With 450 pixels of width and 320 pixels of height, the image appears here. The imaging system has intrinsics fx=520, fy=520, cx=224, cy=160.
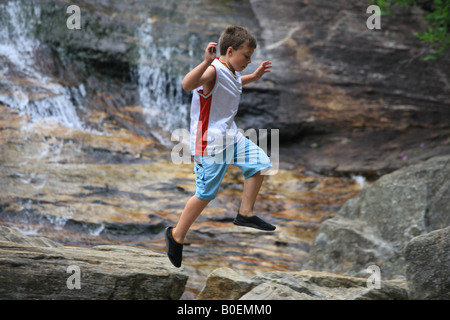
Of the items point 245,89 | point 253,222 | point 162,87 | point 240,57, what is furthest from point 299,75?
point 253,222

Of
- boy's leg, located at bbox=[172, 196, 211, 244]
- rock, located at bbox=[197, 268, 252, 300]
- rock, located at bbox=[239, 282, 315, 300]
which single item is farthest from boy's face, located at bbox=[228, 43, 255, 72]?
rock, located at bbox=[197, 268, 252, 300]

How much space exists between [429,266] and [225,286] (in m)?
1.68

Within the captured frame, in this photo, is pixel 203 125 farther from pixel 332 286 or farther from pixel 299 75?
pixel 299 75

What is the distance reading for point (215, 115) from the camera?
3.53 meters

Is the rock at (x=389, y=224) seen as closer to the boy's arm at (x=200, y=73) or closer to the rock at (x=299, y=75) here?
the boy's arm at (x=200, y=73)

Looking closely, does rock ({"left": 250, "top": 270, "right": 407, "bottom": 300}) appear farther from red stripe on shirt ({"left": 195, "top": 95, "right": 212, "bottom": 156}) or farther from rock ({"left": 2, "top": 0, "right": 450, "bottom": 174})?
rock ({"left": 2, "top": 0, "right": 450, "bottom": 174})

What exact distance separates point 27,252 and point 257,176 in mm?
1800

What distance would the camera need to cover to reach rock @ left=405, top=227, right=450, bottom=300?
408 cm

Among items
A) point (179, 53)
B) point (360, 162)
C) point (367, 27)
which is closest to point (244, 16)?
point (179, 53)

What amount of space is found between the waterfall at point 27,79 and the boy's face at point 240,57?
7.26 m

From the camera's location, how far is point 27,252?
3.86m

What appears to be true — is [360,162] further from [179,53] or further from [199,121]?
[199,121]

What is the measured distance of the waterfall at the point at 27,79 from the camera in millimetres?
10188

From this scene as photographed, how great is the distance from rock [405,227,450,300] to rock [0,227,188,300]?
1900 mm
